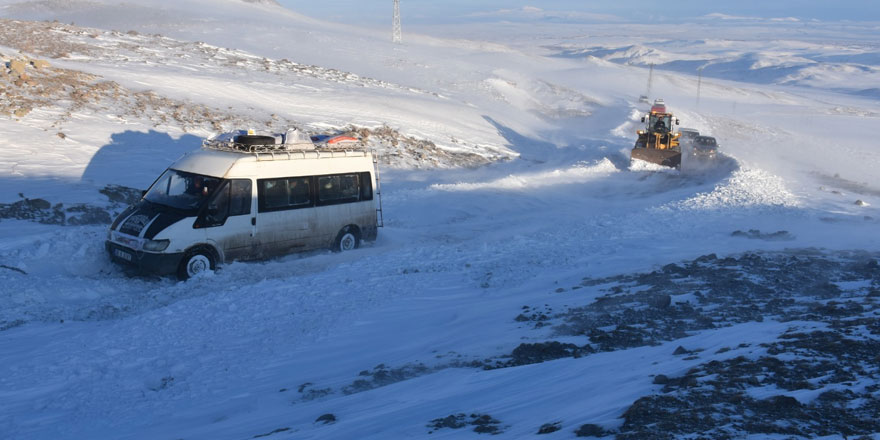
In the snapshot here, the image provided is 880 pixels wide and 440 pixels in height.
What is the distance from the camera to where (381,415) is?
236 inches

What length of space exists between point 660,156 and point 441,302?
64.2 feet

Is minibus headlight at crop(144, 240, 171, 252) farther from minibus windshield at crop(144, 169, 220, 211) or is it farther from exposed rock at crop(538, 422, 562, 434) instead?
exposed rock at crop(538, 422, 562, 434)

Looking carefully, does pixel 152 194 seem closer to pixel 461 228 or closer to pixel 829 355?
pixel 461 228

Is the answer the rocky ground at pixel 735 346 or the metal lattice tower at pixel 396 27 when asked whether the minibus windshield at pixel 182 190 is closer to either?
the rocky ground at pixel 735 346

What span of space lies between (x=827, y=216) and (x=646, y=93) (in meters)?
63.3

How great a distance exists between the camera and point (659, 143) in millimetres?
28891

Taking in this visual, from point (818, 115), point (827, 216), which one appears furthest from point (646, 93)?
point (827, 216)

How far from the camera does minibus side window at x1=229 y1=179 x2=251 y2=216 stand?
11.7m

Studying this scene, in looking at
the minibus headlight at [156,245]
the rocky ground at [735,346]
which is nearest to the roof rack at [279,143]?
the minibus headlight at [156,245]

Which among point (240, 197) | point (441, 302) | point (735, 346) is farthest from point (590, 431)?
point (240, 197)

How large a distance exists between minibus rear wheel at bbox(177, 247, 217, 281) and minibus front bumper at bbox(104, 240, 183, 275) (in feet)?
0.33

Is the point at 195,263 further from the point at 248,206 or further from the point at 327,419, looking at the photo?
the point at 327,419

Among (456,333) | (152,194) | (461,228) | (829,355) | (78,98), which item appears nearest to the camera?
(829,355)

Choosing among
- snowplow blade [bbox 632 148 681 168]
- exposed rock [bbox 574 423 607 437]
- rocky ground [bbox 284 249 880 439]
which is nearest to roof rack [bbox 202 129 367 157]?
rocky ground [bbox 284 249 880 439]
